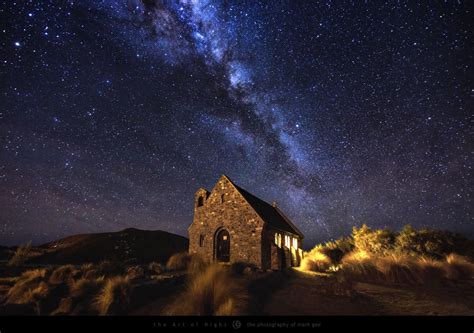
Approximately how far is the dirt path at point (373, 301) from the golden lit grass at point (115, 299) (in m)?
4.39

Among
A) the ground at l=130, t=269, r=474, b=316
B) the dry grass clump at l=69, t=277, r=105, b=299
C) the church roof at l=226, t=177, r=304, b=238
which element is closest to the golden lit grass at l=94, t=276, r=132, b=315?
the ground at l=130, t=269, r=474, b=316

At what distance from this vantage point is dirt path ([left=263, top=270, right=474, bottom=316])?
7.65 metres

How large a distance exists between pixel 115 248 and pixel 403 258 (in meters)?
34.0

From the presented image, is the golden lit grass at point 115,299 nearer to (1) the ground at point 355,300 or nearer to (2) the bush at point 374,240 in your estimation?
(1) the ground at point 355,300

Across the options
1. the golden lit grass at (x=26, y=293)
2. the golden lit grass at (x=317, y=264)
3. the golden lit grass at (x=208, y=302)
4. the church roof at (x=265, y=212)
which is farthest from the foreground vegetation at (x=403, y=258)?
the golden lit grass at (x=26, y=293)

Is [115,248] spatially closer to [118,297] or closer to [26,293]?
[26,293]

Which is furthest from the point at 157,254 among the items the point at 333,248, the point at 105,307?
the point at 105,307

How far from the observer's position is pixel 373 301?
8.95 m

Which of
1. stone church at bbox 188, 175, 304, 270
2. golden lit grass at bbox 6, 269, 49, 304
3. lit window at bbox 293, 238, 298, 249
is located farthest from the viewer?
lit window at bbox 293, 238, 298, 249

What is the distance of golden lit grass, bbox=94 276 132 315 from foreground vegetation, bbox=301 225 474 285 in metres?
10.4

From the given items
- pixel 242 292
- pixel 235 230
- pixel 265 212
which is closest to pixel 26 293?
pixel 242 292

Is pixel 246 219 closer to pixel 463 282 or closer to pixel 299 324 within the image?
pixel 463 282

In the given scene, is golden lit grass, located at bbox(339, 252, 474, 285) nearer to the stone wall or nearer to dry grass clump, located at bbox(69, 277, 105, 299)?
the stone wall

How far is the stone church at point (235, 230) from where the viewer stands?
810 inches
